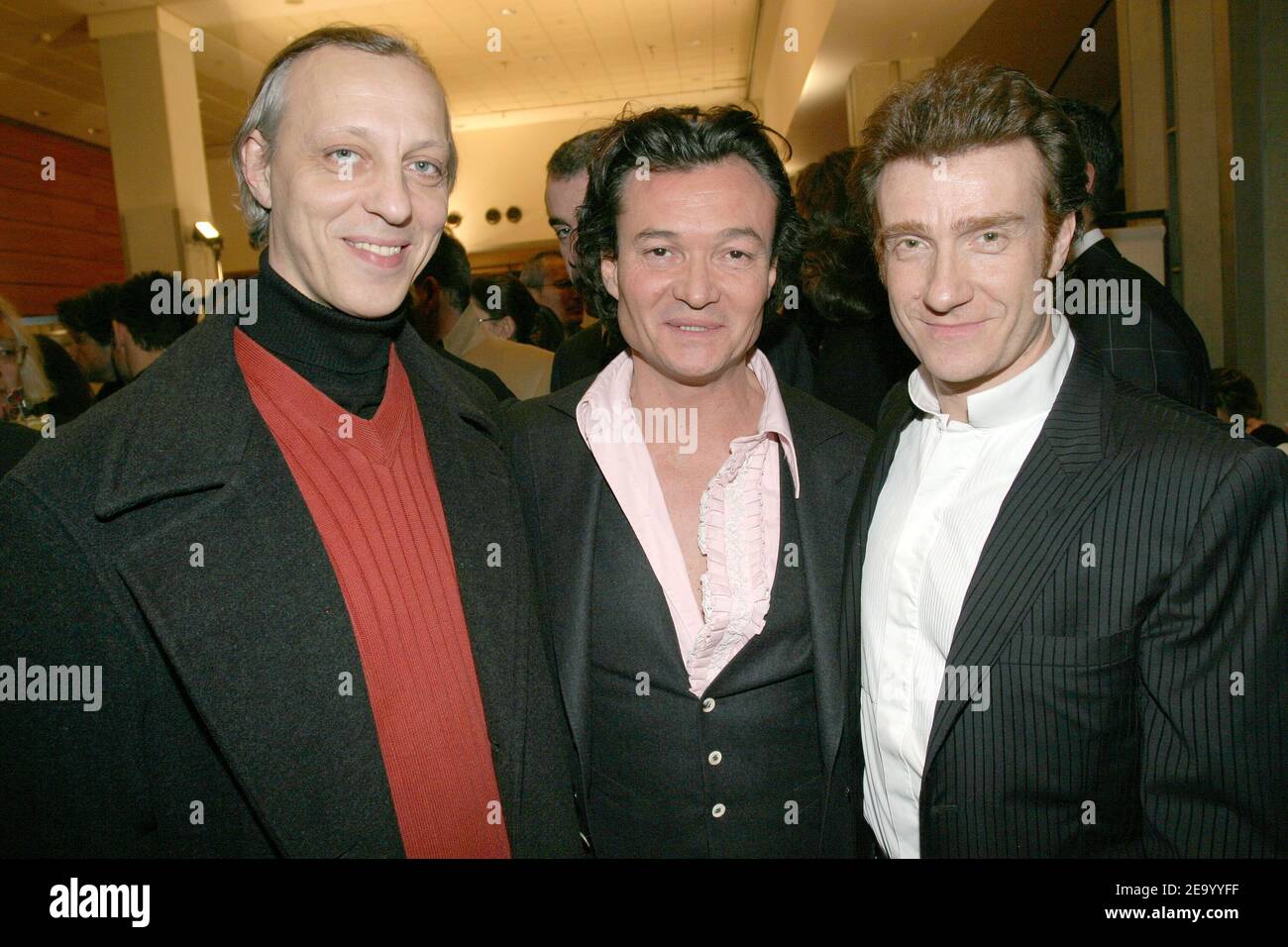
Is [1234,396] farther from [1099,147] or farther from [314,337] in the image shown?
[314,337]

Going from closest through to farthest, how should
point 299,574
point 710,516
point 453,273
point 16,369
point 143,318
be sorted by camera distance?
point 299,574
point 710,516
point 16,369
point 453,273
point 143,318

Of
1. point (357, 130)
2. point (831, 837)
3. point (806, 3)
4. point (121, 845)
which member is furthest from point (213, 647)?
point (806, 3)

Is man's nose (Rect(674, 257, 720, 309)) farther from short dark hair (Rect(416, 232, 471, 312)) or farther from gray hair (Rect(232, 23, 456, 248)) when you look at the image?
short dark hair (Rect(416, 232, 471, 312))

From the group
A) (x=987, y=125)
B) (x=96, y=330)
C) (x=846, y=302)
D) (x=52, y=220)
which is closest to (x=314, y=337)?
(x=987, y=125)

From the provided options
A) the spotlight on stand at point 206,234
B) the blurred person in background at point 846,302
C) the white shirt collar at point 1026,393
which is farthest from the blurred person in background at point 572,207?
the spotlight on stand at point 206,234

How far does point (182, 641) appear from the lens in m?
1.10

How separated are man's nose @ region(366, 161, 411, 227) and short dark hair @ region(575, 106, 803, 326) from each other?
64 cm

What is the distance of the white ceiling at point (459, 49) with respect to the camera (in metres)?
8.61

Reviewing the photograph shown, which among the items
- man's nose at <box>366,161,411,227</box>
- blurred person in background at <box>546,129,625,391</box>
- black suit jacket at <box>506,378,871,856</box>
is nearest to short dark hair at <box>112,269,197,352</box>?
blurred person in background at <box>546,129,625,391</box>

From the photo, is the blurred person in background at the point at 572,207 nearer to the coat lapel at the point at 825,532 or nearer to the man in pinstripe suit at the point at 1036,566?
the coat lapel at the point at 825,532

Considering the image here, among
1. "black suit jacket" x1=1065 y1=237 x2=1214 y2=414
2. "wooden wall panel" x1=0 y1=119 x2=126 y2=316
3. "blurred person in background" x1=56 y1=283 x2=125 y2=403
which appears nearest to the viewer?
"black suit jacket" x1=1065 y1=237 x2=1214 y2=414

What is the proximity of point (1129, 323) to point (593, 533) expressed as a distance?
153 centimetres

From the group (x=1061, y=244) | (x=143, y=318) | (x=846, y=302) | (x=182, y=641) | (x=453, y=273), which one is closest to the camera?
(x=182, y=641)

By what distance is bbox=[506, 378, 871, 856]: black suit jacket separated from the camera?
1.60 metres
